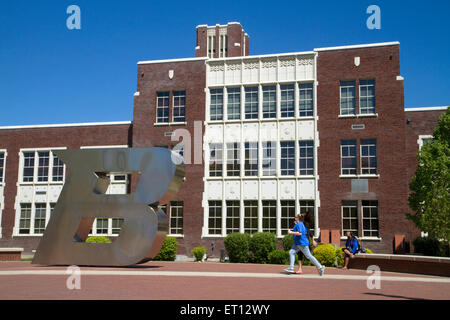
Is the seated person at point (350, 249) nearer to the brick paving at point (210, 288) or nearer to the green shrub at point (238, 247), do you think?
the brick paving at point (210, 288)

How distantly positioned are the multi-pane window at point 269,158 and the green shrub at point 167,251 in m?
7.32

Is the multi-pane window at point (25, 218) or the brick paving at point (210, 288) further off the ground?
the multi-pane window at point (25, 218)

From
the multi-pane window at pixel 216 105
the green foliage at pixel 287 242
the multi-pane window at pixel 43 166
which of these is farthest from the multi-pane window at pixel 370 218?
the multi-pane window at pixel 43 166

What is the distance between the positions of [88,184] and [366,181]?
1707cm

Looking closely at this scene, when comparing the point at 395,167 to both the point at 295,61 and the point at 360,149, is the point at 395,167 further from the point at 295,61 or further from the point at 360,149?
the point at 295,61

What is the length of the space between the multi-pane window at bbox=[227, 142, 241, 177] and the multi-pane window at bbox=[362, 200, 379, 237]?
26.4 ft

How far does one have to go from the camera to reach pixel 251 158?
1271 inches

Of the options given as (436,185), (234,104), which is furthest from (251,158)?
(436,185)

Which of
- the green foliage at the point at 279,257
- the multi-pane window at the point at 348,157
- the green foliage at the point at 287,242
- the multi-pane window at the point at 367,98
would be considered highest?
the multi-pane window at the point at 367,98

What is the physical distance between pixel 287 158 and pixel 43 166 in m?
18.0

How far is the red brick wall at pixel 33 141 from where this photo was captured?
35.9 m

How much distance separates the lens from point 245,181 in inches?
1264
